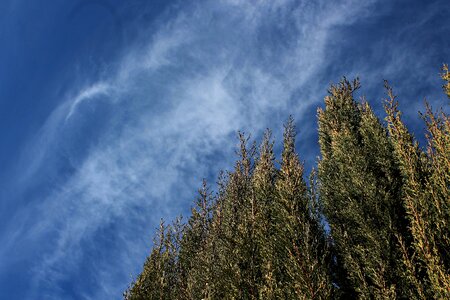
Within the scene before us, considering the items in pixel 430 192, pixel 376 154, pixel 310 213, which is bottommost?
pixel 430 192

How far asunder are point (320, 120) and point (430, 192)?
40.2 ft

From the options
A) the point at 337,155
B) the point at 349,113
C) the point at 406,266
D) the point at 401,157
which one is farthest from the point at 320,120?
the point at 406,266

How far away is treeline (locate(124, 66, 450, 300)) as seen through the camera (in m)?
11.8

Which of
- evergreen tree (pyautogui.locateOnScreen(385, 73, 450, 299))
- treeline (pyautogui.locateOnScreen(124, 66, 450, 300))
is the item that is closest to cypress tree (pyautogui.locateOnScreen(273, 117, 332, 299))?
treeline (pyautogui.locateOnScreen(124, 66, 450, 300))

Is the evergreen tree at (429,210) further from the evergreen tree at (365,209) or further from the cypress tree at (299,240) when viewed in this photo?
the cypress tree at (299,240)

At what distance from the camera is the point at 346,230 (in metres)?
15.2

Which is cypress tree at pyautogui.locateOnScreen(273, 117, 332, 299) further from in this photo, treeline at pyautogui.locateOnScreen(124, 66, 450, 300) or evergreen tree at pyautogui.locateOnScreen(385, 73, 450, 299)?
evergreen tree at pyautogui.locateOnScreen(385, 73, 450, 299)

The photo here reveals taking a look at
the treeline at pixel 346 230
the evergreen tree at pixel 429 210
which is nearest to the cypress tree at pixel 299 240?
the treeline at pixel 346 230

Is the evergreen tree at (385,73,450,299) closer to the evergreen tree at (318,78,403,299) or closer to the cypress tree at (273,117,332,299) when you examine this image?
the evergreen tree at (318,78,403,299)

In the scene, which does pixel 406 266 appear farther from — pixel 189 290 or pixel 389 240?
pixel 189 290

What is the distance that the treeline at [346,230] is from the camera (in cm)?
1177

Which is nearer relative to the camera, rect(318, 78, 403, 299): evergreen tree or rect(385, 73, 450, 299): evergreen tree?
rect(385, 73, 450, 299): evergreen tree

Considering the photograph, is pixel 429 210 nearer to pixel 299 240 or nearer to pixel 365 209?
pixel 365 209

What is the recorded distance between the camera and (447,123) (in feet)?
43.9
